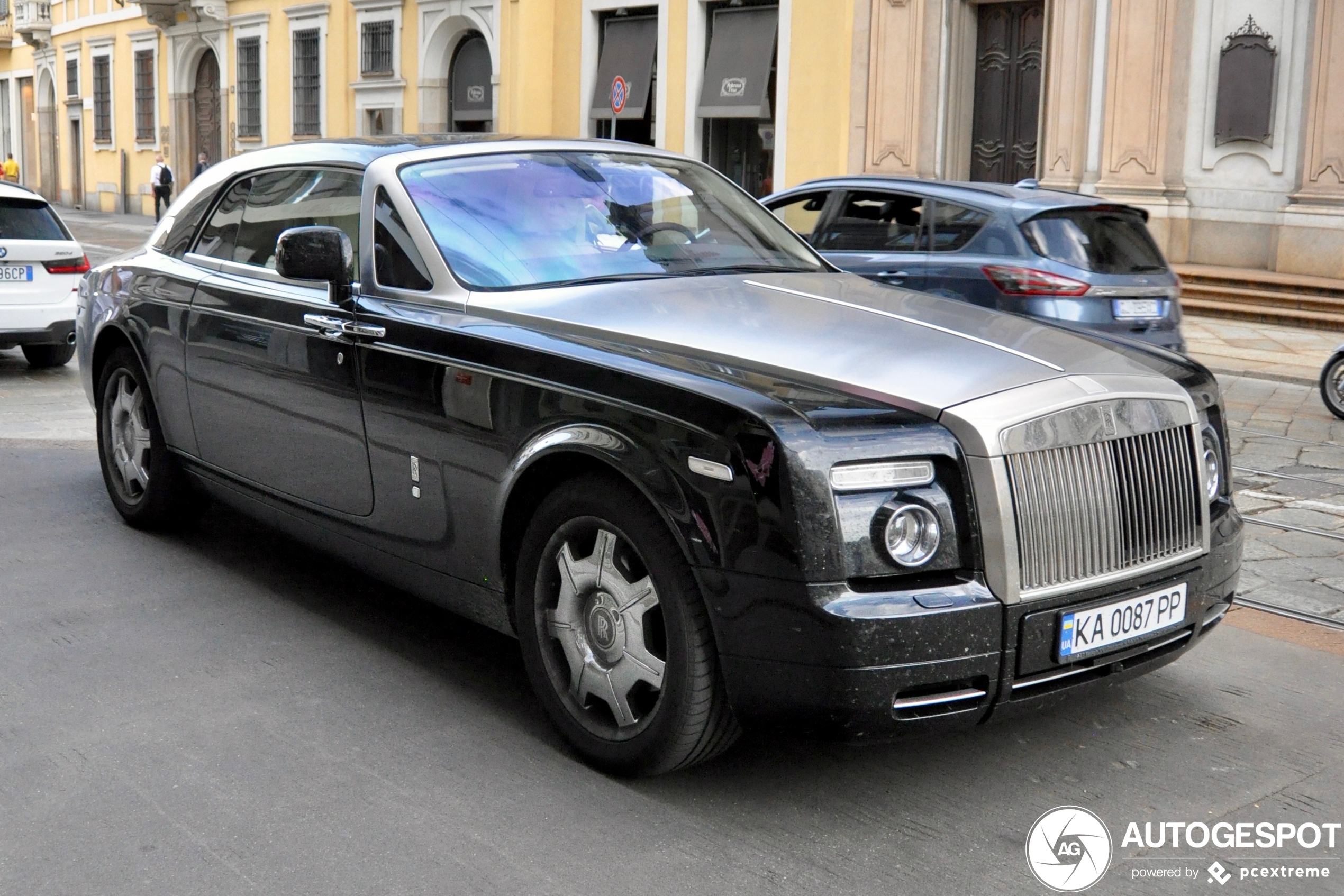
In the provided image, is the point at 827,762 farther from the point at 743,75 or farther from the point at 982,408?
the point at 743,75

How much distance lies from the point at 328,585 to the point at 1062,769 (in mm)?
2873

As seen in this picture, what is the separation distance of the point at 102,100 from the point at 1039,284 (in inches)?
1591

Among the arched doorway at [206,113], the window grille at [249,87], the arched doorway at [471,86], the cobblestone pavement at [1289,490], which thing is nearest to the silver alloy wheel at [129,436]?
the cobblestone pavement at [1289,490]

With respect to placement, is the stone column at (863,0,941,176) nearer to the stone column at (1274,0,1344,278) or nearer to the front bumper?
the stone column at (1274,0,1344,278)

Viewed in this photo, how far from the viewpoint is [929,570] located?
3355 mm

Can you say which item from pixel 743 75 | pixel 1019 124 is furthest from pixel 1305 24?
pixel 743 75

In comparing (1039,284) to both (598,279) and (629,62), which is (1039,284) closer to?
(598,279)

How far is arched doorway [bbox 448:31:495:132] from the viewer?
29.1 m

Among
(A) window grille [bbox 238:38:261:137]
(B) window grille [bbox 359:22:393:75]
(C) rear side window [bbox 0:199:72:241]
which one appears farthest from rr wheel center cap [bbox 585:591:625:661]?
(A) window grille [bbox 238:38:261:137]

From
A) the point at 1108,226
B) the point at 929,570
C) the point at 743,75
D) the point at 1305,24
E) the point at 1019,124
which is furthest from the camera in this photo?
the point at 743,75

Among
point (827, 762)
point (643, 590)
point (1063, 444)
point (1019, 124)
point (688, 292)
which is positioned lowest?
point (827, 762)

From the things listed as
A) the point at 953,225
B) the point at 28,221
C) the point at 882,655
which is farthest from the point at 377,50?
the point at 882,655

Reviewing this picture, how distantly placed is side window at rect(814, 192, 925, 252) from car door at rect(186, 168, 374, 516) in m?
4.95

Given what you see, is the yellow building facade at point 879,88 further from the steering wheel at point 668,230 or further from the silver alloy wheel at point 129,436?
the steering wheel at point 668,230
